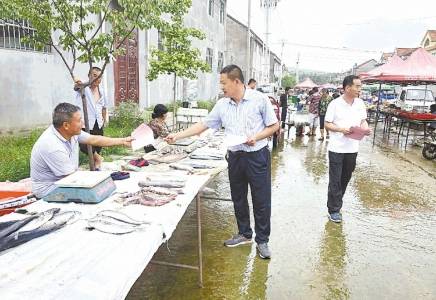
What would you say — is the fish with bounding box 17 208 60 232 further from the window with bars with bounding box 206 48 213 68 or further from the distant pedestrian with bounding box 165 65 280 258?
the window with bars with bounding box 206 48 213 68

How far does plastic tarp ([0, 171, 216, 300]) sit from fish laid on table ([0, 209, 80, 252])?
4 centimetres

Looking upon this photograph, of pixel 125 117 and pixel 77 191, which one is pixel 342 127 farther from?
pixel 125 117

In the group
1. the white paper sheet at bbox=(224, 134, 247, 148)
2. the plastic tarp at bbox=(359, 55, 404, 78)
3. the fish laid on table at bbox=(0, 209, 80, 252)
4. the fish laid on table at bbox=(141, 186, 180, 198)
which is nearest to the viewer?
the fish laid on table at bbox=(0, 209, 80, 252)

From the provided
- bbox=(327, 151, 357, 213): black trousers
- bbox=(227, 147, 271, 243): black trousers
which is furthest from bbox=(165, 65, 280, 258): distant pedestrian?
bbox=(327, 151, 357, 213): black trousers

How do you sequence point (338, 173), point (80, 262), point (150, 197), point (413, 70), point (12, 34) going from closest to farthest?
point (80, 262) < point (150, 197) < point (338, 173) < point (12, 34) < point (413, 70)

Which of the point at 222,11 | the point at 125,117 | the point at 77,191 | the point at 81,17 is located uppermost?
the point at 222,11

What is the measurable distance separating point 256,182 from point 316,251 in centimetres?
110

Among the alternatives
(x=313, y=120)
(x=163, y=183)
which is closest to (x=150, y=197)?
(x=163, y=183)

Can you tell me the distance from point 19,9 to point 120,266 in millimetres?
3601

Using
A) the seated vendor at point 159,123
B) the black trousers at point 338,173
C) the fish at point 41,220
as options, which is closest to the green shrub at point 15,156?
the seated vendor at point 159,123

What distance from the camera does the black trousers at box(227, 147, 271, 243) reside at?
3865 millimetres

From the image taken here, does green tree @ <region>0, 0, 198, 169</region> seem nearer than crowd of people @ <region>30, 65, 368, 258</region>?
No

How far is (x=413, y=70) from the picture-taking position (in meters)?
12.9

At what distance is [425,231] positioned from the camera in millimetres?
4914
